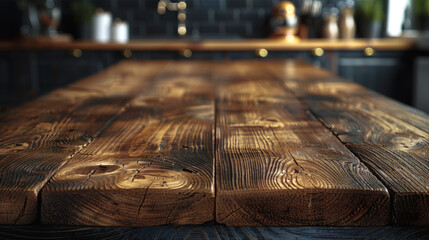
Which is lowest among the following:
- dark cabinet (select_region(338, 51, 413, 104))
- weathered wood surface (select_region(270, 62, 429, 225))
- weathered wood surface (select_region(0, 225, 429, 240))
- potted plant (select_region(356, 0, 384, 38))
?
dark cabinet (select_region(338, 51, 413, 104))

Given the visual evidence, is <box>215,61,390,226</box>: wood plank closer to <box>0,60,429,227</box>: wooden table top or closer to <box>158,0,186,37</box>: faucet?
<box>0,60,429,227</box>: wooden table top

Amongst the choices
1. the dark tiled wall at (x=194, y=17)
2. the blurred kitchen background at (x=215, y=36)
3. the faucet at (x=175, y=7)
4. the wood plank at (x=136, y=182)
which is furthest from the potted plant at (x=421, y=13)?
the wood plank at (x=136, y=182)

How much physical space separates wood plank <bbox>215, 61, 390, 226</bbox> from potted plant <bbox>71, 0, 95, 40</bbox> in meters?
3.20

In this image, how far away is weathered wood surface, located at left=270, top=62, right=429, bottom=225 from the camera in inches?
21.7

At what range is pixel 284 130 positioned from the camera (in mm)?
870

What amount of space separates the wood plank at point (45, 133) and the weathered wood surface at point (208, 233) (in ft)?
0.06

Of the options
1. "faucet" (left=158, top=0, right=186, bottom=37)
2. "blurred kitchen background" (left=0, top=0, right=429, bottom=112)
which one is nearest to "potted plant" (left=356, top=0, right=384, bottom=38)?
"blurred kitchen background" (left=0, top=0, right=429, bottom=112)

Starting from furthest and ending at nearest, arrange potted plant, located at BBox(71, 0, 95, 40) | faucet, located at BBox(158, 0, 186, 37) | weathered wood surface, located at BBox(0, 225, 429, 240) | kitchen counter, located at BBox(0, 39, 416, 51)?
faucet, located at BBox(158, 0, 186, 37)
potted plant, located at BBox(71, 0, 95, 40)
kitchen counter, located at BBox(0, 39, 416, 51)
weathered wood surface, located at BBox(0, 225, 429, 240)

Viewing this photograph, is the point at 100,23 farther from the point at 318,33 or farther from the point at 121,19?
the point at 318,33

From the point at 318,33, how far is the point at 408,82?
0.78 metres

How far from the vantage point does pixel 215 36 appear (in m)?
4.07

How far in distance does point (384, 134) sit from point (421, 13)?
3.27 metres

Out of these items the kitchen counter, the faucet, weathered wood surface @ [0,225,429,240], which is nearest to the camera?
weathered wood surface @ [0,225,429,240]

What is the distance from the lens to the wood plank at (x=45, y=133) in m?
0.55
